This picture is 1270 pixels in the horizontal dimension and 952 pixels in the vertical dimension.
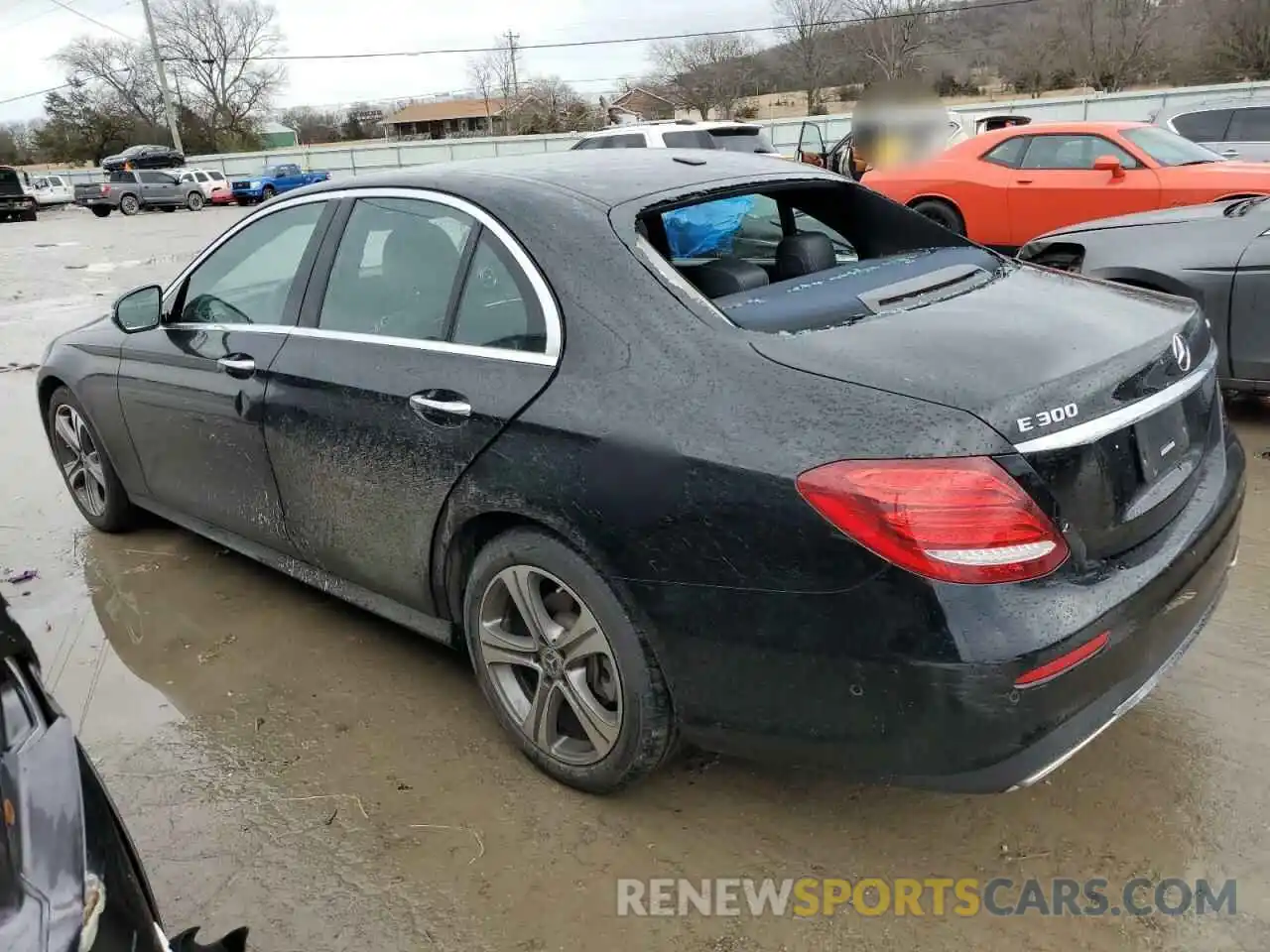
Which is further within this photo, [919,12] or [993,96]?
[993,96]

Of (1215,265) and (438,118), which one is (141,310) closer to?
(1215,265)

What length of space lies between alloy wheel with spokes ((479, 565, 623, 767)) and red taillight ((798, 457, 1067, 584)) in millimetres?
780

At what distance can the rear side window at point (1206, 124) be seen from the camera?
480 inches

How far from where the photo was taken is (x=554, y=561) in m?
2.44

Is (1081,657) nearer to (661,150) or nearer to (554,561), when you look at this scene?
(554,561)

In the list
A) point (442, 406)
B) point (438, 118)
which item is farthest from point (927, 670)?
point (438, 118)

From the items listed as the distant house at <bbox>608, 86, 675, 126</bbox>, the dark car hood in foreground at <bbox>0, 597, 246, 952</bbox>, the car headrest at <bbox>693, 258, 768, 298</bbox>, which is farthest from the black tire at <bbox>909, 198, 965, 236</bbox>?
the distant house at <bbox>608, 86, 675, 126</bbox>

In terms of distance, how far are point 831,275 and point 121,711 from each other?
2.66 metres

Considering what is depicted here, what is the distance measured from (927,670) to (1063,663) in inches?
10.6

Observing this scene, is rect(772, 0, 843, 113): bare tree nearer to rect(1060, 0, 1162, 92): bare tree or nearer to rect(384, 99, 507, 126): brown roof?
rect(1060, 0, 1162, 92): bare tree

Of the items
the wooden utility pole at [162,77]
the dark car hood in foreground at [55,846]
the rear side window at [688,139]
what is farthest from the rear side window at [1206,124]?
the wooden utility pole at [162,77]

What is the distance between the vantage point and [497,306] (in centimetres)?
265

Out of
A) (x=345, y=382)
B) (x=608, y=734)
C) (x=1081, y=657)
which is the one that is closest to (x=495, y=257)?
(x=345, y=382)

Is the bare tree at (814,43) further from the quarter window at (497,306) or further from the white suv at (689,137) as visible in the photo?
the quarter window at (497,306)
